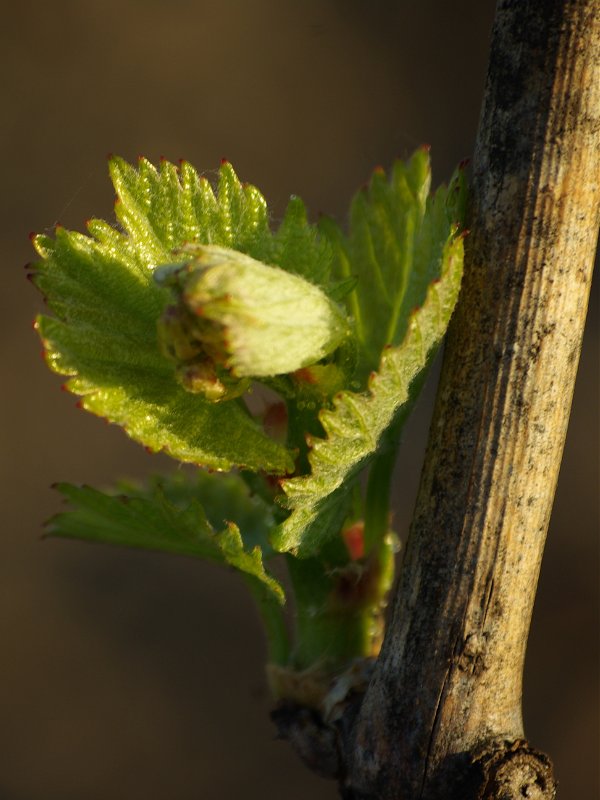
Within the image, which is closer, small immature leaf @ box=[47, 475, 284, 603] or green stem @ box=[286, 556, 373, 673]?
small immature leaf @ box=[47, 475, 284, 603]

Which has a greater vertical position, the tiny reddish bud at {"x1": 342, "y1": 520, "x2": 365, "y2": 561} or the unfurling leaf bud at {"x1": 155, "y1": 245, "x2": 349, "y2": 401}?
the unfurling leaf bud at {"x1": 155, "y1": 245, "x2": 349, "y2": 401}

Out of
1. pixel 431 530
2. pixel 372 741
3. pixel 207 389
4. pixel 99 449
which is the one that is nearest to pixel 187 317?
pixel 207 389

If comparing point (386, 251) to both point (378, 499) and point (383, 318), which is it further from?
point (378, 499)

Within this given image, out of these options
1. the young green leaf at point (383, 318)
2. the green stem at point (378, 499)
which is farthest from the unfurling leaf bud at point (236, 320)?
the green stem at point (378, 499)

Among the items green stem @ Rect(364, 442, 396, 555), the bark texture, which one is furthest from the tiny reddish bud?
the bark texture

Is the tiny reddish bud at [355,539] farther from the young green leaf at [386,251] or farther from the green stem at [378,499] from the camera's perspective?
the young green leaf at [386,251]

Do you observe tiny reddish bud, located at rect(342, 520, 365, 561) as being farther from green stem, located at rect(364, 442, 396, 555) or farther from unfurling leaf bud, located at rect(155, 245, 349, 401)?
unfurling leaf bud, located at rect(155, 245, 349, 401)
